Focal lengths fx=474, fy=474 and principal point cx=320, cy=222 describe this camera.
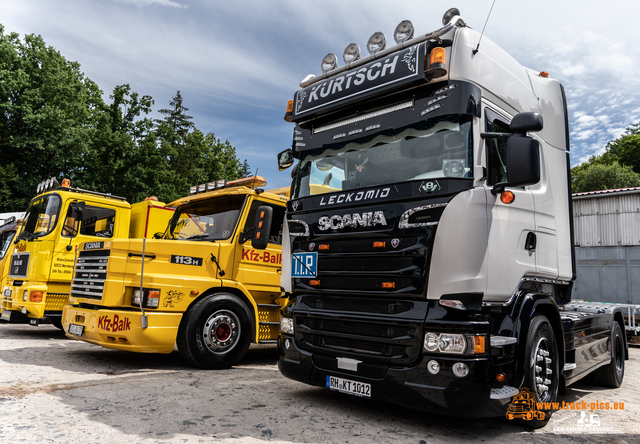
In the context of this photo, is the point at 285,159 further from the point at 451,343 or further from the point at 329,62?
the point at 451,343

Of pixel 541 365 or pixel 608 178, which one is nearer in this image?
pixel 541 365

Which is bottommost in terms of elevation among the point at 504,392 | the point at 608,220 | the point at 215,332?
the point at 504,392

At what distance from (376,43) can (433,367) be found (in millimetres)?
3389

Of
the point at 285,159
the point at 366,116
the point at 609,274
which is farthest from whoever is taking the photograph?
the point at 609,274

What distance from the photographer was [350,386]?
4352mm

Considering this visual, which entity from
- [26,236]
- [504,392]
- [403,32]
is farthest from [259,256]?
[26,236]

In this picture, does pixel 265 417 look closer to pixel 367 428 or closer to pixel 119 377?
pixel 367 428

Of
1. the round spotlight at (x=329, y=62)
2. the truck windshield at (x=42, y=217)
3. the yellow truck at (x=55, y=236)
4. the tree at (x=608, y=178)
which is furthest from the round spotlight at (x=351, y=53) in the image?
the tree at (x=608, y=178)

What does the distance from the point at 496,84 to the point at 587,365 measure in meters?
3.48

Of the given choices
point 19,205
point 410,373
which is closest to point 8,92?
point 19,205

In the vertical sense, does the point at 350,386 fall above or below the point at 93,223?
below

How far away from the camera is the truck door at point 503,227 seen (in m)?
4.05

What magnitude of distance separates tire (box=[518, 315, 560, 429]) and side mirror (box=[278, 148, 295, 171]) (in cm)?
317

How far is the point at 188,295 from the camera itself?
6621 mm
